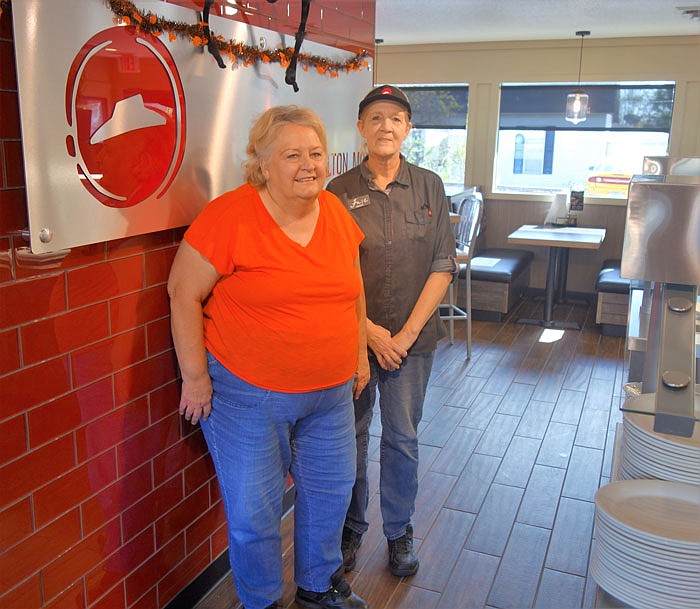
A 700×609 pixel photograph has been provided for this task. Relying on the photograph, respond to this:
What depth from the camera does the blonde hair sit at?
1.90 meters

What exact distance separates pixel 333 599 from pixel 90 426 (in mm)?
1037

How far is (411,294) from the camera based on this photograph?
2.38 meters

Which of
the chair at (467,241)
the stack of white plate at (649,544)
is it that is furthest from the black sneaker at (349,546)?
the chair at (467,241)

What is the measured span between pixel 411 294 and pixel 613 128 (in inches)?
220

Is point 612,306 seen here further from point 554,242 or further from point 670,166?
point 670,166

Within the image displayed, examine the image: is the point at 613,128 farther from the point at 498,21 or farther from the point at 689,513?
the point at 689,513

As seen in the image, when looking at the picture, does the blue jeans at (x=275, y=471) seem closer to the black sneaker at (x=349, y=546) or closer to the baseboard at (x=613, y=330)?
the black sneaker at (x=349, y=546)

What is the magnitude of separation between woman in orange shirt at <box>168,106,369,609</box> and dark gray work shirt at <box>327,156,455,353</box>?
0.48 feet

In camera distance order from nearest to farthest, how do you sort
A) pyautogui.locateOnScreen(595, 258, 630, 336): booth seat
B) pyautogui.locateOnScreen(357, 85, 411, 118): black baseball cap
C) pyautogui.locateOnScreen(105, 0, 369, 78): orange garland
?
pyautogui.locateOnScreen(105, 0, 369, 78): orange garland, pyautogui.locateOnScreen(357, 85, 411, 118): black baseball cap, pyautogui.locateOnScreen(595, 258, 630, 336): booth seat

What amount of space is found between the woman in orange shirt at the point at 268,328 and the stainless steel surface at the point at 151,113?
0.16m

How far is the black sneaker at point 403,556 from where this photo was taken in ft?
8.36

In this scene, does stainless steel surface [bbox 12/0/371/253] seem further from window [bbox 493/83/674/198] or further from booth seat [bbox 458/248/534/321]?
window [bbox 493/83/674/198]

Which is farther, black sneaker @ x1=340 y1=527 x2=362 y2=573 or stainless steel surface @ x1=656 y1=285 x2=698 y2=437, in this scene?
black sneaker @ x1=340 y1=527 x2=362 y2=573

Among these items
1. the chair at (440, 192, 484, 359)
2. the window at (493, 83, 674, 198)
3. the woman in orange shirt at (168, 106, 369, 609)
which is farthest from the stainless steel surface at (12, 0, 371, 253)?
the window at (493, 83, 674, 198)
